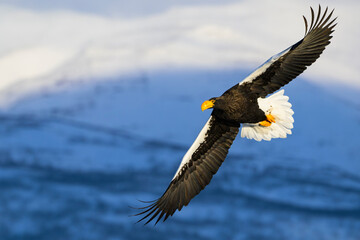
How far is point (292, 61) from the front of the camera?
6.84 meters

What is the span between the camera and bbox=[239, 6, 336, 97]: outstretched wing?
6.72m

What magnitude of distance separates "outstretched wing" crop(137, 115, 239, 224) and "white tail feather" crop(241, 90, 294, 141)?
355 mm

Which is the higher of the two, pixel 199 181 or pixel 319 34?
pixel 319 34

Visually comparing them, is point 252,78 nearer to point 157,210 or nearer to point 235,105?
point 235,105

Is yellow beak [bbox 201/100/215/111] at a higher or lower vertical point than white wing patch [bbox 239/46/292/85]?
lower

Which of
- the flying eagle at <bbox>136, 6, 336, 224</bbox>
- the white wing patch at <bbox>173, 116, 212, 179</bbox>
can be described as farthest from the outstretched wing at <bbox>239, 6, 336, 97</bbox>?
the white wing patch at <bbox>173, 116, 212, 179</bbox>

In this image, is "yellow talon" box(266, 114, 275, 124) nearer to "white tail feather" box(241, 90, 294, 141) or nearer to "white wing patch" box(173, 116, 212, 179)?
"white tail feather" box(241, 90, 294, 141)

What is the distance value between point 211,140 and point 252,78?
1.13 metres

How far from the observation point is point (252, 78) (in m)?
6.68

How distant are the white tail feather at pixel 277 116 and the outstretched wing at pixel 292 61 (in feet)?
0.42

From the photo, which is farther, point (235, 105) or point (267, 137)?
point (267, 137)

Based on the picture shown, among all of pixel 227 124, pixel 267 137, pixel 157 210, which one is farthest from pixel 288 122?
pixel 157 210

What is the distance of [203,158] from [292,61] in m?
1.80

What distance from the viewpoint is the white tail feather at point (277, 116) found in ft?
22.7
